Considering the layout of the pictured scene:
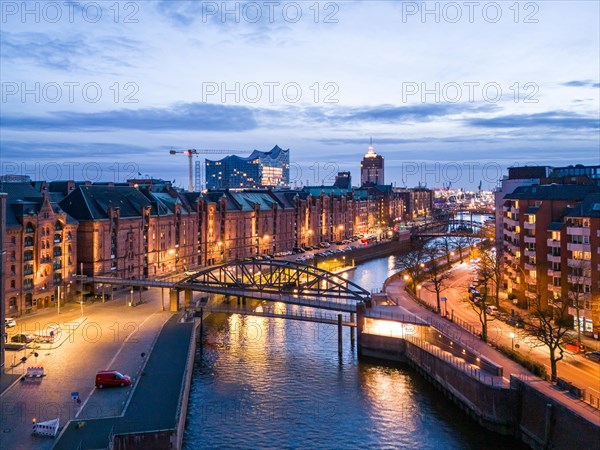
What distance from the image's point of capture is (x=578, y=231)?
45500mm

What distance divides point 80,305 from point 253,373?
23.5m

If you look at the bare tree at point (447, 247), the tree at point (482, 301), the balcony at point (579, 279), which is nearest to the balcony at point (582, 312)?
the balcony at point (579, 279)

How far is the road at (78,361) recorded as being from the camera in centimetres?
2806

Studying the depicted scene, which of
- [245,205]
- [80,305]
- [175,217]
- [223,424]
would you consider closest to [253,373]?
[223,424]

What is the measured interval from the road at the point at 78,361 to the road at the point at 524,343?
2410 cm

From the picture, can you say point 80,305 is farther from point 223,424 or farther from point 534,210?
point 534,210

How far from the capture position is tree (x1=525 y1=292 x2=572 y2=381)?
115 ft

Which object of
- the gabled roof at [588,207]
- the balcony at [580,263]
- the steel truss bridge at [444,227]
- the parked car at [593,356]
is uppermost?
the gabled roof at [588,207]

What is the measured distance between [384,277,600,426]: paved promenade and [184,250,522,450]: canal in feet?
11.4

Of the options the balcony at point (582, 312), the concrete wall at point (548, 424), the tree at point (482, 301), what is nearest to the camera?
the concrete wall at point (548, 424)

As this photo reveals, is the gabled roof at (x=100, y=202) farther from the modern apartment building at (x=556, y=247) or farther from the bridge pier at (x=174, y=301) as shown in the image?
the modern apartment building at (x=556, y=247)

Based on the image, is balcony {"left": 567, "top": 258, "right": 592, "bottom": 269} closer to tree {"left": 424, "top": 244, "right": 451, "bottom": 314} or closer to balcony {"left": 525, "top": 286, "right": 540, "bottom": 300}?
balcony {"left": 525, "top": 286, "right": 540, "bottom": 300}

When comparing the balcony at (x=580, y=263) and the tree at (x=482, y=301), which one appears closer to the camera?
the tree at (x=482, y=301)

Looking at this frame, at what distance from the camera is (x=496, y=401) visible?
30.5 metres
